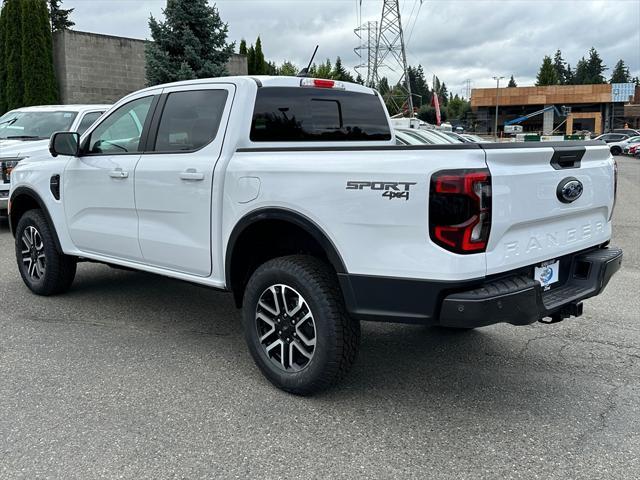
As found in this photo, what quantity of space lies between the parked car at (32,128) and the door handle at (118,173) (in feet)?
16.3

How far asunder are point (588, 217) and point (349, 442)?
1.96m

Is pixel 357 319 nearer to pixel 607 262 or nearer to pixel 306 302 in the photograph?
pixel 306 302

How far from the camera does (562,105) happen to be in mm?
81750

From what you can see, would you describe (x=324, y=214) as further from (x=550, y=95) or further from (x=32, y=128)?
(x=550, y=95)

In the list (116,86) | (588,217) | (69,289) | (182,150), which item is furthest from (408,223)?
(116,86)

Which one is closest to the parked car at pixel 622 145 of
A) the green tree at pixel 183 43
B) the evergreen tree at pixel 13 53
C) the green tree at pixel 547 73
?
the green tree at pixel 183 43

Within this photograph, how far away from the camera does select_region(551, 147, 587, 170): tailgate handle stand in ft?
11.0

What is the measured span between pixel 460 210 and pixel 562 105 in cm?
→ 8671

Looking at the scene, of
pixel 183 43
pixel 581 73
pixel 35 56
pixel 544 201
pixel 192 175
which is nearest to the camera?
pixel 544 201

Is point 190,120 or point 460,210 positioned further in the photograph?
point 190,120

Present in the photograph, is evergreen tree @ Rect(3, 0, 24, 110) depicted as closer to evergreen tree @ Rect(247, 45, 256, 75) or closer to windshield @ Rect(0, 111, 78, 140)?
evergreen tree @ Rect(247, 45, 256, 75)

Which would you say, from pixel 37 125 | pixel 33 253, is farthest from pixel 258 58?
pixel 33 253

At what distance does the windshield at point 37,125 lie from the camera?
10055 mm

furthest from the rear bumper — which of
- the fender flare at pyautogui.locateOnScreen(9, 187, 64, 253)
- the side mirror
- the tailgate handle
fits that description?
the fender flare at pyautogui.locateOnScreen(9, 187, 64, 253)
